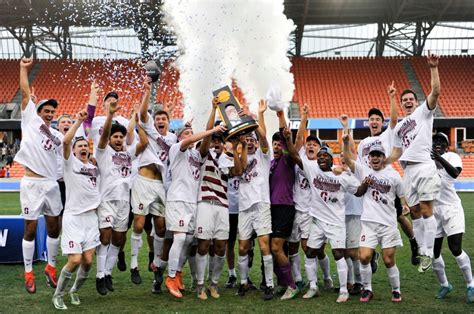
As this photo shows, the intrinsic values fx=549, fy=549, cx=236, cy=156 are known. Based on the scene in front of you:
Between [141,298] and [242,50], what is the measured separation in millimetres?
22579

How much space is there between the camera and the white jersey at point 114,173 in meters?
6.99

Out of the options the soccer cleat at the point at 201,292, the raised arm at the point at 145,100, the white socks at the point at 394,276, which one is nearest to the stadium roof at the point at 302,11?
the raised arm at the point at 145,100

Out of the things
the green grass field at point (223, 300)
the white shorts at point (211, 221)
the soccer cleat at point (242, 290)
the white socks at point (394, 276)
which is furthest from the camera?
the soccer cleat at point (242, 290)

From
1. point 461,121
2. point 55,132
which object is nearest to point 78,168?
point 55,132

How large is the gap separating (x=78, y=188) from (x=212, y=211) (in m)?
1.67

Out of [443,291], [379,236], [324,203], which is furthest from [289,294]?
[443,291]

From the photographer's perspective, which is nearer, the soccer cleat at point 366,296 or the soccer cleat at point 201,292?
the soccer cleat at point 366,296

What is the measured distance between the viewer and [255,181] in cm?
706

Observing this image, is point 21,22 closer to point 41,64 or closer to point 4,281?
point 41,64

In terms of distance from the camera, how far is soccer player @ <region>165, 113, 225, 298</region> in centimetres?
696

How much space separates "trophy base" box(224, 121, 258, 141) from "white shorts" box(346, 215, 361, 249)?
198 cm

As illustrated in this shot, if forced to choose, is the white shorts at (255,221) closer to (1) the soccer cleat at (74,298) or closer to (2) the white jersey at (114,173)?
(2) the white jersey at (114,173)

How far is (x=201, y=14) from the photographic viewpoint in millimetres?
24500

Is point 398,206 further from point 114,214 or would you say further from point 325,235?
point 114,214
